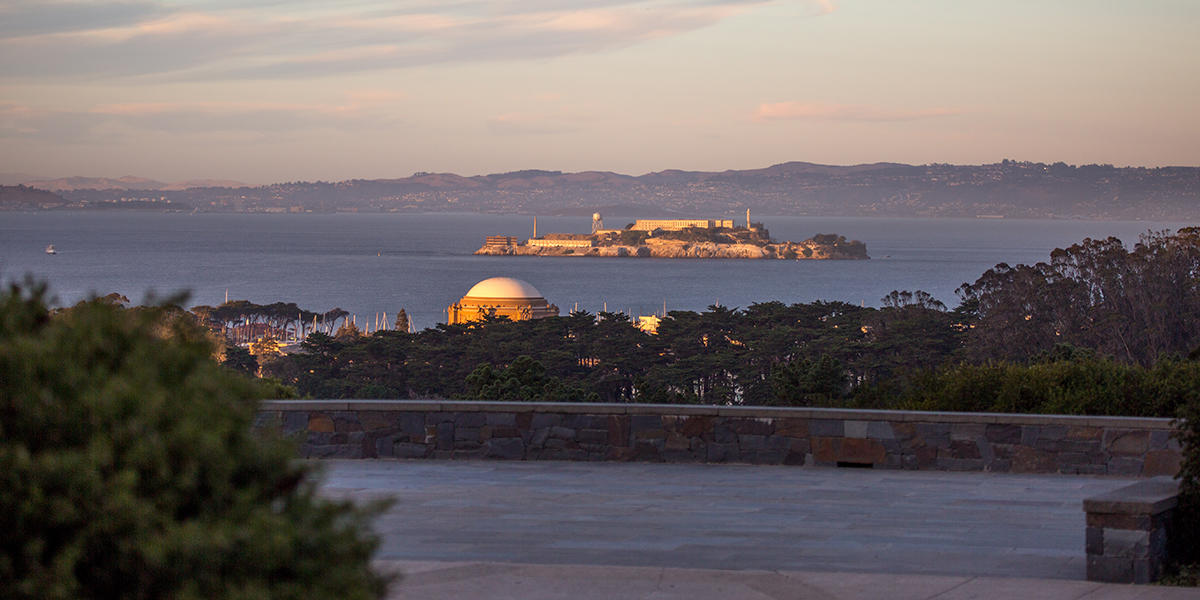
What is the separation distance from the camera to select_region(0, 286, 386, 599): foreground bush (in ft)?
6.70

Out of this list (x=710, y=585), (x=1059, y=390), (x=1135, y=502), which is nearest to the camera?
(x=710, y=585)

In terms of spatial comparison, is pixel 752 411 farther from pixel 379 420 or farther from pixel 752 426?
pixel 379 420

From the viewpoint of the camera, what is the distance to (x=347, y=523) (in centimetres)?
231

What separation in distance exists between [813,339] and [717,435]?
38.2 m

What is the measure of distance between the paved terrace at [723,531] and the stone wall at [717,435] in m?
0.22

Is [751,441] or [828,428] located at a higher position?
[828,428]

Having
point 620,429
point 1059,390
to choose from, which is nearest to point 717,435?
point 620,429

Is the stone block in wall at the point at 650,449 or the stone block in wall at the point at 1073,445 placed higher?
the stone block in wall at the point at 1073,445

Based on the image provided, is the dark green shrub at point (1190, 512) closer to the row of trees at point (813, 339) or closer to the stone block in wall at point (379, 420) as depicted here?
the stone block in wall at point (379, 420)

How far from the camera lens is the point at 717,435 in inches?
440

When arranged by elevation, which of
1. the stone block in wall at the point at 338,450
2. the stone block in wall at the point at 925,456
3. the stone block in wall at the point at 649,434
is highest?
the stone block in wall at the point at 649,434

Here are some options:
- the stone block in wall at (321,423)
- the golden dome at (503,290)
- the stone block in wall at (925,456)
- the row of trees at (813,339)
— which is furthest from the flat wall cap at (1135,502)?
the golden dome at (503,290)

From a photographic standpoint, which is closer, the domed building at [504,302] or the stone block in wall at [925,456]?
the stone block in wall at [925,456]

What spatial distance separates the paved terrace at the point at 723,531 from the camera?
18.6ft
